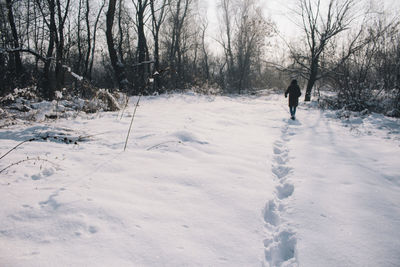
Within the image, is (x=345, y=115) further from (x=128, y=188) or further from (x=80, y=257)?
(x=80, y=257)

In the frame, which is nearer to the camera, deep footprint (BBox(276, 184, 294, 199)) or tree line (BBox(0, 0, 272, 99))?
deep footprint (BBox(276, 184, 294, 199))

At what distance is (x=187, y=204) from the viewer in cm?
218

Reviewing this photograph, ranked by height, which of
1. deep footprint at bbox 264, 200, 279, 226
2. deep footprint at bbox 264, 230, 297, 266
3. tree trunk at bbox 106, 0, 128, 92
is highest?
tree trunk at bbox 106, 0, 128, 92

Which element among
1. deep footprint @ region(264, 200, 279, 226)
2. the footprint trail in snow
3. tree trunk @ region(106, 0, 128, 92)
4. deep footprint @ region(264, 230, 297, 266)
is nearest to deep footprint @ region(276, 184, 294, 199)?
the footprint trail in snow

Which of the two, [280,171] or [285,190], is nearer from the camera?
[285,190]

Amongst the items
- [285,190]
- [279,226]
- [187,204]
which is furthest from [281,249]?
[285,190]

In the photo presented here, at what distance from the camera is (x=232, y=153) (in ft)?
12.5

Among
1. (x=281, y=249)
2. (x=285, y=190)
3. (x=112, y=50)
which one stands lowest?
(x=281, y=249)

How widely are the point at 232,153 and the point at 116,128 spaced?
7.67ft

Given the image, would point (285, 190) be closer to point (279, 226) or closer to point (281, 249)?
point (279, 226)

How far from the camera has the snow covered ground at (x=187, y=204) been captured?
1.56 m

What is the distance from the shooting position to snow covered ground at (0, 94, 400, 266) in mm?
1562

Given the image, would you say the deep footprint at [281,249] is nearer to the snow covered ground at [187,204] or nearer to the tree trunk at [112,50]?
the snow covered ground at [187,204]

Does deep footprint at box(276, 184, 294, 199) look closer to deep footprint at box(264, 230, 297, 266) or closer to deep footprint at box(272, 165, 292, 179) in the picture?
deep footprint at box(272, 165, 292, 179)
